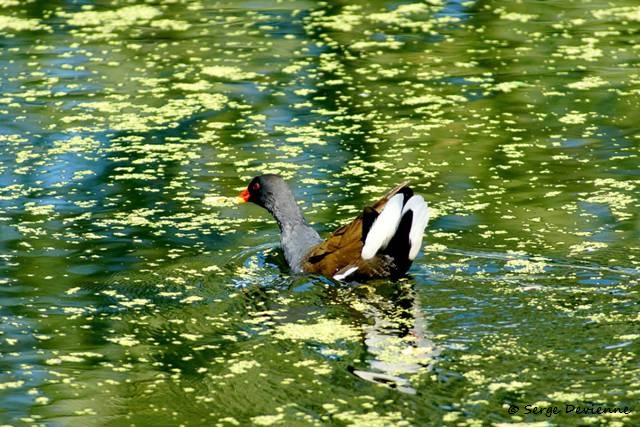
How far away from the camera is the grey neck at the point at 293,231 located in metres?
6.06

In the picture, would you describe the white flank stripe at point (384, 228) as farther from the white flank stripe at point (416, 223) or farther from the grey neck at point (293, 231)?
the grey neck at point (293, 231)

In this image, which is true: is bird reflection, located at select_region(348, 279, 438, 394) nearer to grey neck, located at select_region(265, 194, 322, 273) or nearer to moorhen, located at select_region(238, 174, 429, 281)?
moorhen, located at select_region(238, 174, 429, 281)

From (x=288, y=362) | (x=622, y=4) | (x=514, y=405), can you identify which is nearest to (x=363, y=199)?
(x=288, y=362)

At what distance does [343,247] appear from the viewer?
579 cm

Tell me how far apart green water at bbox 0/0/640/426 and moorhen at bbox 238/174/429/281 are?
0.10m

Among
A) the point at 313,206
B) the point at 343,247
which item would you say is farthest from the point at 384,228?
the point at 313,206

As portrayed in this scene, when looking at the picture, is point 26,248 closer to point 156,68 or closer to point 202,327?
point 202,327

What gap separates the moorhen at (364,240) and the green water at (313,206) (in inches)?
3.8

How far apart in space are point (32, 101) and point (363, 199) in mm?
2715

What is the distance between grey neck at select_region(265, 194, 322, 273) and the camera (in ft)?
19.9

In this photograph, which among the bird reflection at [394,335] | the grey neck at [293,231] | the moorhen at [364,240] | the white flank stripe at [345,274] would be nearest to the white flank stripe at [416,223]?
the moorhen at [364,240]

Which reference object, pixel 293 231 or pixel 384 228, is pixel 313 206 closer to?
pixel 293 231

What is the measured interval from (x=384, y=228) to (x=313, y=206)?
46.9 inches

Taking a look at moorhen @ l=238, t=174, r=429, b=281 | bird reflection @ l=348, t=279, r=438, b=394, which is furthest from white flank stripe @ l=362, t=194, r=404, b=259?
bird reflection @ l=348, t=279, r=438, b=394
